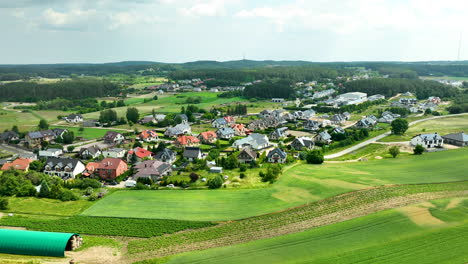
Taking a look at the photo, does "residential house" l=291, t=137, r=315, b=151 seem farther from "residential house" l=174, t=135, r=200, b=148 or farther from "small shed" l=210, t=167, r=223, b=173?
"small shed" l=210, t=167, r=223, b=173

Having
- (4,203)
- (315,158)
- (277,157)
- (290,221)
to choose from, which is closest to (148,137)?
(277,157)

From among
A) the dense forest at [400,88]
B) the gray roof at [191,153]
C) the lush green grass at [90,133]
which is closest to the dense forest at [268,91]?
the dense forest at [400,88]

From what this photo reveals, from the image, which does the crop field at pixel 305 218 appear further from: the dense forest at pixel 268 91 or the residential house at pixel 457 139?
the dense forest at pixel 268 91

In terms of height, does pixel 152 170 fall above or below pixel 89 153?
above

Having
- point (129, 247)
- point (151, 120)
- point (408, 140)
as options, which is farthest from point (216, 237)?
point (151, 120)

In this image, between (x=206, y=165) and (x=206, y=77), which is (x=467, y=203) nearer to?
(x=206, y=165)

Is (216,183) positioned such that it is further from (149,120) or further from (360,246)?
(149,120)

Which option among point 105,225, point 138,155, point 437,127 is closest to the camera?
point 105,225
